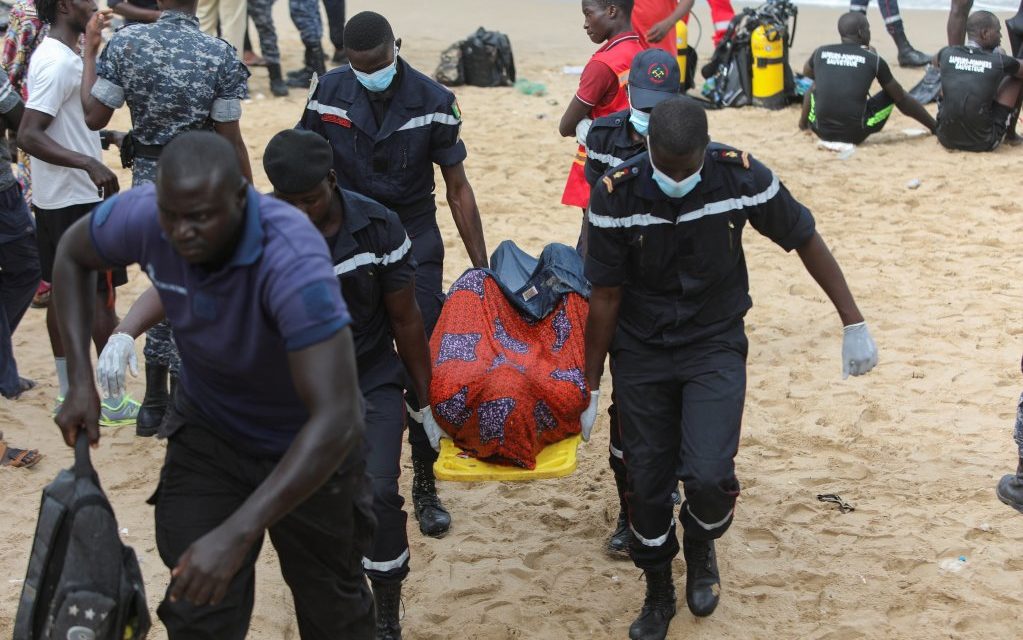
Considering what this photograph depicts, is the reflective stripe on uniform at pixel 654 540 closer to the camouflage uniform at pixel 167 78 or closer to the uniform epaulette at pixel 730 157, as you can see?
the uniform epaulette at pixel 730 157

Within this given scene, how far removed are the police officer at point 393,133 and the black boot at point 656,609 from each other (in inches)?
40.4

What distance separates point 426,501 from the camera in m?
4.87

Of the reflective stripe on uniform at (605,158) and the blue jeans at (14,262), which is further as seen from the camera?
the blue jeans at (14,262)

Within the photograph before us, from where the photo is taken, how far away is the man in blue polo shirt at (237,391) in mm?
2582

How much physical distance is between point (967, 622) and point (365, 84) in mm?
3008

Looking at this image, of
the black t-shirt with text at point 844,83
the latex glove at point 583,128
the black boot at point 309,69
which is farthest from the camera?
the black boot at point 309,69

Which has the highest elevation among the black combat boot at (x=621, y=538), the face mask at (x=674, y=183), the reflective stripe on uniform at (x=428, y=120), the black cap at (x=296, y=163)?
the black cap at (x=296, y=163)

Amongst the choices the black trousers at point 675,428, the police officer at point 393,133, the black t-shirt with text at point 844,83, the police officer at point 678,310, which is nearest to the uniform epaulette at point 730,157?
the police officer at point 678,310

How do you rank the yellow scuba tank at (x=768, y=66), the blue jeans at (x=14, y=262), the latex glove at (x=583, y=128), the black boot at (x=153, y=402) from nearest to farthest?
the blue jeans at (x=14, y=262), the black boot at (x=153, y=402), the latex glove at (x=583, y=128), the yellow scuba tank at (x=768, y=66)

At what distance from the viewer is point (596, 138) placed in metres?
5.00

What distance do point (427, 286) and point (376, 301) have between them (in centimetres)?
93

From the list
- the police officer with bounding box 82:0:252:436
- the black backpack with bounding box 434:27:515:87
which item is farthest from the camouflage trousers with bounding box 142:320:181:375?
the black backpack with bounding box 434:27:515:87

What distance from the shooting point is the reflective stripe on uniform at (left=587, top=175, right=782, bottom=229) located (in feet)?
12.6

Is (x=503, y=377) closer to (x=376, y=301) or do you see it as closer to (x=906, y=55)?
(x=376, y=301)
